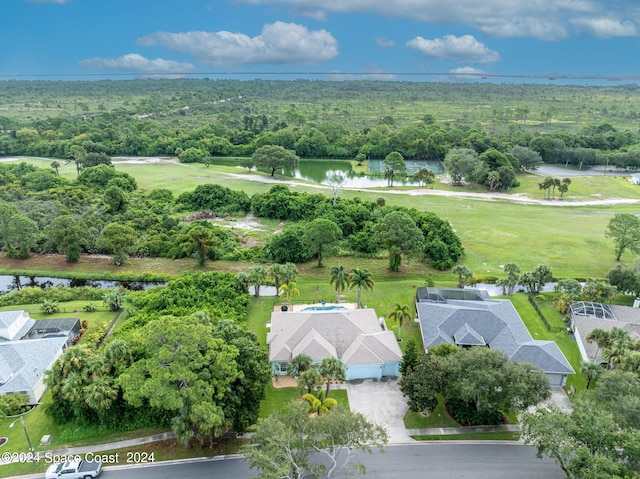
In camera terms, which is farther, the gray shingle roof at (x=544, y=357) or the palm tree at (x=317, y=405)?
the gray shingle roof at (x=544, y=357)

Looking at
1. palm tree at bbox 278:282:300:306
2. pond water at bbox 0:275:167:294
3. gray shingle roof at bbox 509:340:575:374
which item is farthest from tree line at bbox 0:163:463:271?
gray shingle roof at bbox 509:340:575:374

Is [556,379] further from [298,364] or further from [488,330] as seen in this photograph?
[298,364]

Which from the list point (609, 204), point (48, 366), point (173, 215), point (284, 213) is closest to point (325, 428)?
point (48, 366)

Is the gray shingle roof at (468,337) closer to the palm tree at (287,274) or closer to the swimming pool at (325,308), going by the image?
the swimming pool at (325,308)

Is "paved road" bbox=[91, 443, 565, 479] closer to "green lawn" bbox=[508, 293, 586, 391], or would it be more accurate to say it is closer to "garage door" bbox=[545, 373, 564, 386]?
"garage door" bbox=[545, 373, 564, 386]

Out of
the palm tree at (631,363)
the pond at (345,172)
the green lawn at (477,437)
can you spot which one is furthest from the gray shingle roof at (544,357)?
the pond at (345,172)
